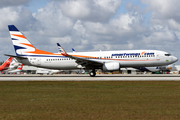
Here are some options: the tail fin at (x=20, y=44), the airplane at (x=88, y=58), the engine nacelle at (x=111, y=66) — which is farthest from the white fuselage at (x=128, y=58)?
the tail fin at (x=20, y=44)

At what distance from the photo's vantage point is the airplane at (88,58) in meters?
40.0

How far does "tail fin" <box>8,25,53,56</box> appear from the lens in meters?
44.9

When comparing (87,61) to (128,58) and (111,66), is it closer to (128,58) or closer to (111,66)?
(111,66)

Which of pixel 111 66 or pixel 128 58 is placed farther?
pixel 128 58

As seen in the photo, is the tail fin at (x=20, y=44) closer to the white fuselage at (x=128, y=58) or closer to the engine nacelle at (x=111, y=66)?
the white fuselage at (x=128, y=58)

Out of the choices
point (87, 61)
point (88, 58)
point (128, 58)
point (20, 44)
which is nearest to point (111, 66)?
point (128, 58)

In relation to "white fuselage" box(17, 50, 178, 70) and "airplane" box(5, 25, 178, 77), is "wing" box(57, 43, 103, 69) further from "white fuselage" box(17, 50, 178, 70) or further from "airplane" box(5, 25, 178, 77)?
"white fuselage" box(17, 50, 178, 70)

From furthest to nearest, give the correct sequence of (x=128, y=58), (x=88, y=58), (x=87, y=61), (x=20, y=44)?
1. (x=20, y=44)
2. (x=88, y=58)
3. (x=128, y=58)
4. (x=87, y=61)

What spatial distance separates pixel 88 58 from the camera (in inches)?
1663

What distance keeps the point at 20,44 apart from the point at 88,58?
46.3 ft

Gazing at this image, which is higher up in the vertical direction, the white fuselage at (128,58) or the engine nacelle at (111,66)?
the white fuselage at (128,58)

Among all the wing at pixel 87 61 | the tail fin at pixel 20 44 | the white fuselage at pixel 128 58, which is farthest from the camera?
the tail fin at pixel 20 44
